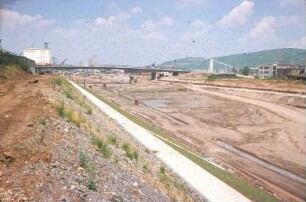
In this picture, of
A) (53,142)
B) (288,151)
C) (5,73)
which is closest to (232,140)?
(288,151)

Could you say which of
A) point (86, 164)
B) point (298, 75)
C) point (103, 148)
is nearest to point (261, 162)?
point (103, 148)

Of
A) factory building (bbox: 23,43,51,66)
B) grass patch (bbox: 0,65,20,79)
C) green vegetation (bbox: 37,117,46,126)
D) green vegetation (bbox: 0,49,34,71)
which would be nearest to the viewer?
green vegetation (bbox: 37,117,46,126)

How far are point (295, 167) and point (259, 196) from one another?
37.8 ft

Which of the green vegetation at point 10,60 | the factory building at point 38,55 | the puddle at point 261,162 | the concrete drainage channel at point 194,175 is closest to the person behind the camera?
the concrete drainage channel at point 194,175

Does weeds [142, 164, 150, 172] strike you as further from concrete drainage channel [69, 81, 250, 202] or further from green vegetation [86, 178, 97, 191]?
green vegetation [86, 178, 97, 191]

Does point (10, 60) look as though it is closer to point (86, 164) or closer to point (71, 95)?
point (71, 95)

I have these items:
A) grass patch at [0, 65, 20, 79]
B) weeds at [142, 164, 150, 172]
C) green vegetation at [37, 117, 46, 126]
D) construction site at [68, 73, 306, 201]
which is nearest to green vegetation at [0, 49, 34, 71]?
grass patch at [0, 65, 20, 79]

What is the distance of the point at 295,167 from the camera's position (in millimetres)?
33312

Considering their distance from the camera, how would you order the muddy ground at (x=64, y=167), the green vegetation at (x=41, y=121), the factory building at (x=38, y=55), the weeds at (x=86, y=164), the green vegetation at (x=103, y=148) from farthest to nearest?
the factory building at (x=38, y=55)
the green vegetation at (x=41, y=121)
the green vegetation at (x=103, y=148)
the weeds at (x=86, y=164)
the muddy ground at (x=64, y=167)

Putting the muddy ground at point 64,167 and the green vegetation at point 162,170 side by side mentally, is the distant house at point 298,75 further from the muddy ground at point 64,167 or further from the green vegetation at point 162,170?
the muddy ground at point 64,167

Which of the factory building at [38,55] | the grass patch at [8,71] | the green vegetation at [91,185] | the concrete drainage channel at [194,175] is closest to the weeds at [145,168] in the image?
the concrete drainage channel at [194,175]

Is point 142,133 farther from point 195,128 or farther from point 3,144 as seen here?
point 3,144

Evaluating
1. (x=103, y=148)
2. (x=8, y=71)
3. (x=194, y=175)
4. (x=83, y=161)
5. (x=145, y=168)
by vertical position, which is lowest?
(x=194, y=175)

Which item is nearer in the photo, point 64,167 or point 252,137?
point 64,167
